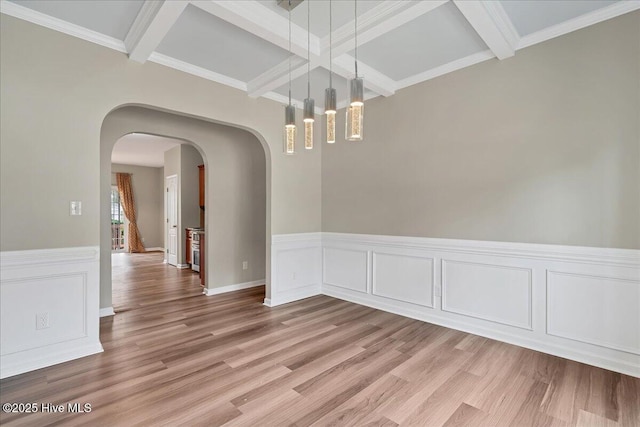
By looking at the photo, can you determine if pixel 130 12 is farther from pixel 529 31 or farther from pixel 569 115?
pixel 569 115

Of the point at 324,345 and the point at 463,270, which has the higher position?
the point at 463,270

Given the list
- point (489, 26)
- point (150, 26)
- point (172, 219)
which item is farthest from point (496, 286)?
point (172, 219)

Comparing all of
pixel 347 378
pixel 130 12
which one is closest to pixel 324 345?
pixel 347 378

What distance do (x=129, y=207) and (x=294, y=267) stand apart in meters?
7.96

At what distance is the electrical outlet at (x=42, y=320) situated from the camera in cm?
249

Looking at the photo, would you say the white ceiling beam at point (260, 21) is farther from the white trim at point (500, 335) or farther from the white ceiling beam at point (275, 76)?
the white trim at point (500, 335)

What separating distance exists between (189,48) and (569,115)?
3.50 m

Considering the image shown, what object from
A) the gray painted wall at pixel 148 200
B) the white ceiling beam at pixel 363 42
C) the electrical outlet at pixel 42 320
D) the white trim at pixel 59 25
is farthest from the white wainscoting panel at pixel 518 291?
the gray painted wall at pixel 148 200

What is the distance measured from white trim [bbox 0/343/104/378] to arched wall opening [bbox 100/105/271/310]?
1.28 meters

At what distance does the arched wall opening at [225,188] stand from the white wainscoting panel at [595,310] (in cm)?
316

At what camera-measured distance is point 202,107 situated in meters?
3.45

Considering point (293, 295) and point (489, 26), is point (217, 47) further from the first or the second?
point (293, 295)

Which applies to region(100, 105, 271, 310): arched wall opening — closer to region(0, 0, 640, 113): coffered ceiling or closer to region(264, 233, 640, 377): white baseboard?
region(264, 233, 640, 377): white baseboard

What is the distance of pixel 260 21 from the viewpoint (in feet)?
7.96
